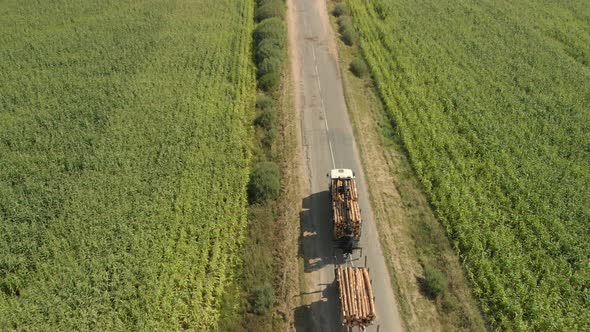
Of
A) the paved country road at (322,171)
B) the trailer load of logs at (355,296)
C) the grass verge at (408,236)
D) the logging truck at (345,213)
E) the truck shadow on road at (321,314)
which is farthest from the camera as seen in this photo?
the logging truck at (345,213)

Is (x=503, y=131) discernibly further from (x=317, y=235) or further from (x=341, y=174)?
(x=317, y=235)

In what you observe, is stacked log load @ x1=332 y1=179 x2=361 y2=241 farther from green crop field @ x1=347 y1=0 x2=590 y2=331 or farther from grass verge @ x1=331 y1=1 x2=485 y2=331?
green crop field @ x1=347 y1=0 x2=590 y2=331

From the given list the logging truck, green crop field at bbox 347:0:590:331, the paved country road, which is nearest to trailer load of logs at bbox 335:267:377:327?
the paved country road

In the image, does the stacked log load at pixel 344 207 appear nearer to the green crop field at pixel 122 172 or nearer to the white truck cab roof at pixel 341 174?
the white truck cab roof at pixel 341 174

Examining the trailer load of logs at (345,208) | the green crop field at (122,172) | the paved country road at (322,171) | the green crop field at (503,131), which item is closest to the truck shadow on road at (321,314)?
the paved country road at (322,171)

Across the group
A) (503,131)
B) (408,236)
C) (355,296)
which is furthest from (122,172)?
(503,131)
